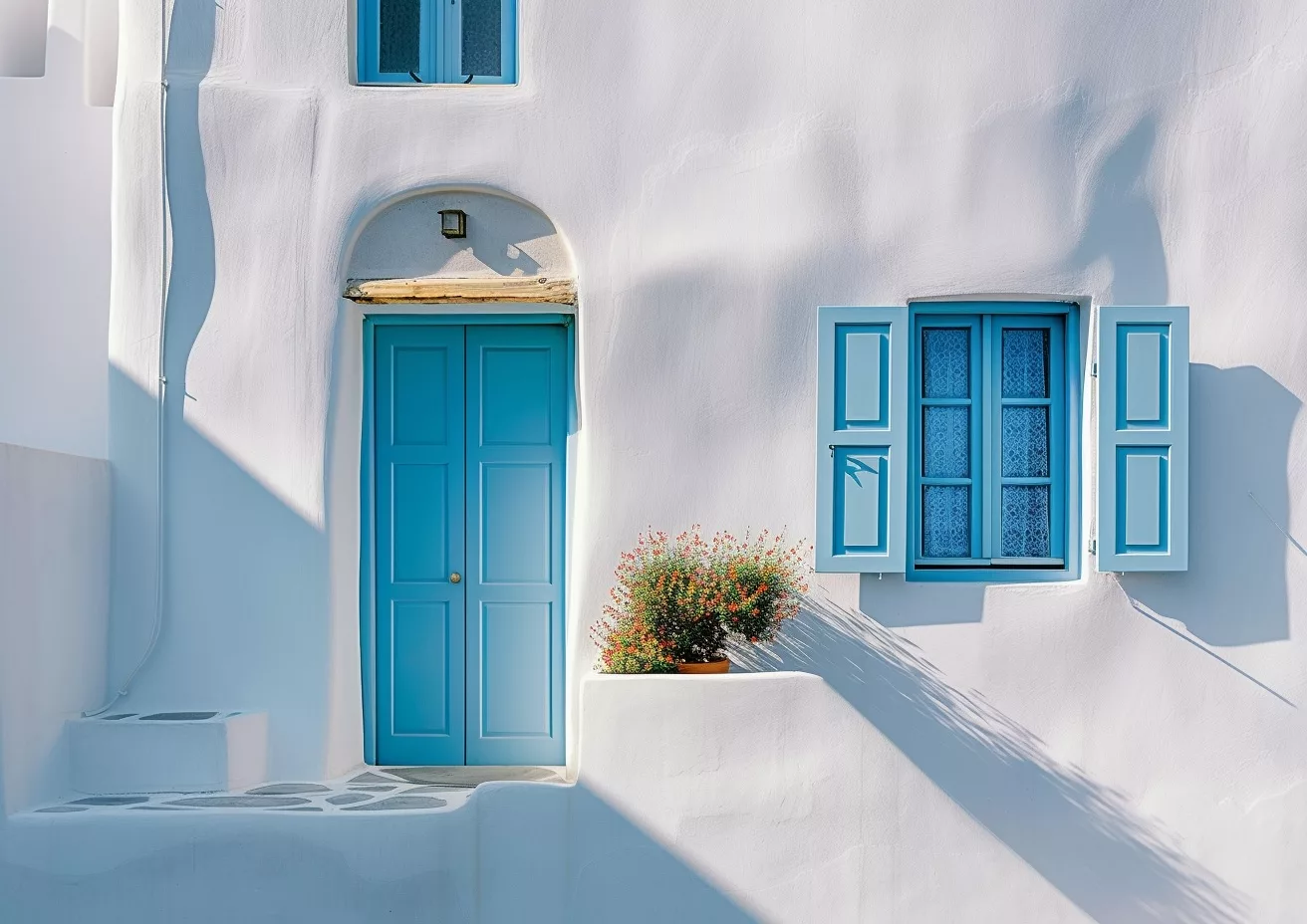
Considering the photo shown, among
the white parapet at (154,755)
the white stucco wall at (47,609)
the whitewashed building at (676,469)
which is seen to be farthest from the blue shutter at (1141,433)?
the white stucco wall at (47,609)

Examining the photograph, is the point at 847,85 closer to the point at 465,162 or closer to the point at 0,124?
the point at 465,162

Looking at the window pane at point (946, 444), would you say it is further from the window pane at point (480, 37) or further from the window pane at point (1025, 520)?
the window pane at point (480, 37)

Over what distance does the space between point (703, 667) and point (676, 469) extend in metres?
0.89

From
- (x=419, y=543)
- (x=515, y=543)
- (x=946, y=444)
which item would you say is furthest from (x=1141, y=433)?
(x=419, y=543)

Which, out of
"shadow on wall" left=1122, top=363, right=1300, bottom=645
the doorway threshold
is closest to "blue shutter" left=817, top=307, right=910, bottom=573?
"shadow on wall" left=1122, top=363, right=1300, bottom=645

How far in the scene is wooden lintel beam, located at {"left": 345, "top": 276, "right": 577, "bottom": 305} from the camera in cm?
581

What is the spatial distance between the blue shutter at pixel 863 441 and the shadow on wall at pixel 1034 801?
445mm

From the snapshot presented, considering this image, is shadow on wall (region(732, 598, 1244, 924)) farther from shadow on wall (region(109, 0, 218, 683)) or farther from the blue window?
the blue window

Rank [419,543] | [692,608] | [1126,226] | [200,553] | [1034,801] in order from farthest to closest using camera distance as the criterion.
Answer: [419,543] < [200,553] < [1126,226] < [1034,801] < [692,608]

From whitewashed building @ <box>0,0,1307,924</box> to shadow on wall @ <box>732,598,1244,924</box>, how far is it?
2cm

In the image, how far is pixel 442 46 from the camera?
6.02m

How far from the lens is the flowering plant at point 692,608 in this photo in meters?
5.37

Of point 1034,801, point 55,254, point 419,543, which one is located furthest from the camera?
point 55,254

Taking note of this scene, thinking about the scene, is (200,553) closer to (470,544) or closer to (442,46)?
(470,544)
